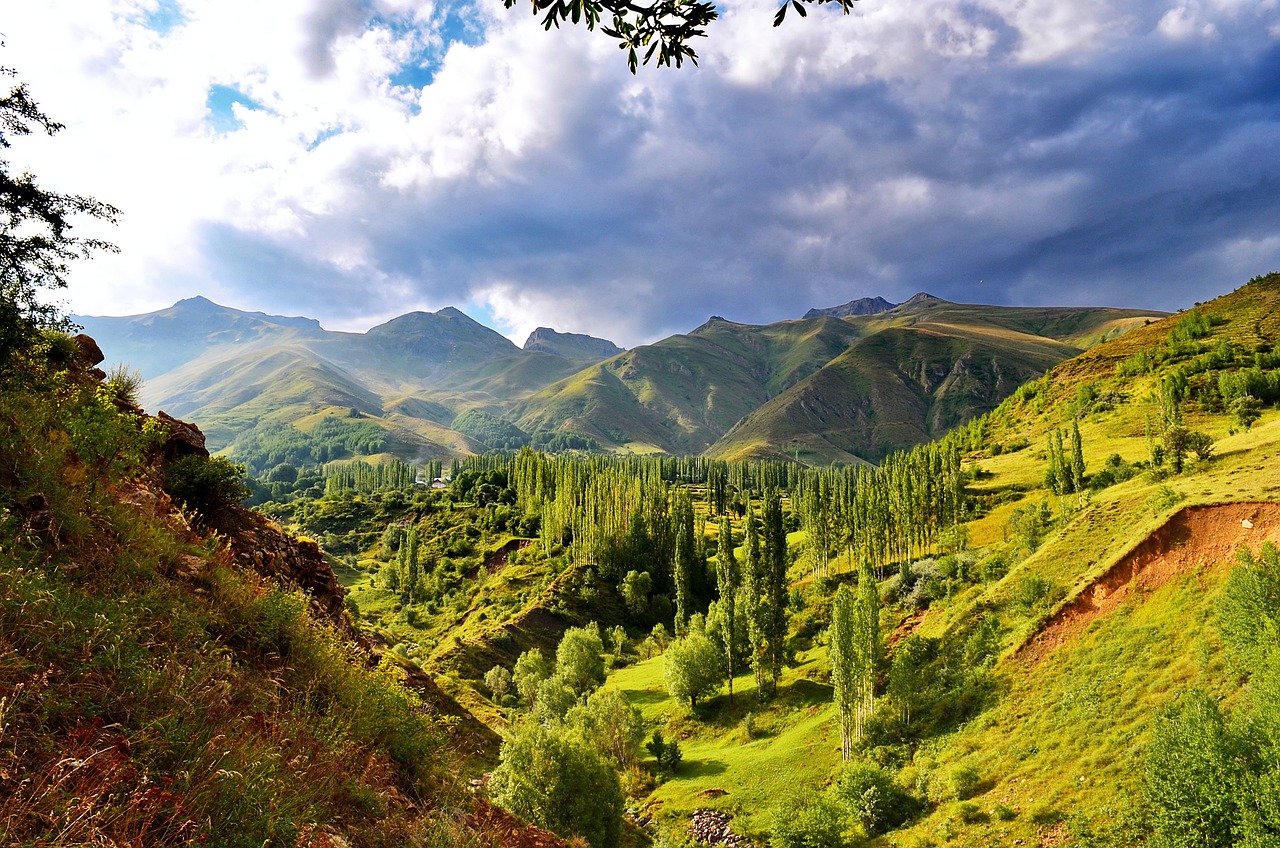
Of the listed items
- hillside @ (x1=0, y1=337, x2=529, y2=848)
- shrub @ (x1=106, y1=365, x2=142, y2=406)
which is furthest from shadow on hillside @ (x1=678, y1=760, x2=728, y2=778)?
shrub @ (x1=106, y1=365, x2=142, y2=406)

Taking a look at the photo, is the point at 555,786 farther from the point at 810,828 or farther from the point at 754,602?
the point at 754,602

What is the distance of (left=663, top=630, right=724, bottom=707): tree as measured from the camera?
179 feet

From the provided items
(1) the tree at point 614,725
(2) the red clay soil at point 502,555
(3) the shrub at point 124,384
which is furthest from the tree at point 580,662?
(3) the shrub at point 124,384

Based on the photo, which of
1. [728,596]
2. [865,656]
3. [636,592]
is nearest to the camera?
[865,656]

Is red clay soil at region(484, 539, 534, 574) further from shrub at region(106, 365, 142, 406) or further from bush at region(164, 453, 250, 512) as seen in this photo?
shrub at region(106, 365, 142, 406)

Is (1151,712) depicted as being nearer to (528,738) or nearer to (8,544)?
(528,738)

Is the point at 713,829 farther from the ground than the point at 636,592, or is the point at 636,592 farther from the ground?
the point at 636,592

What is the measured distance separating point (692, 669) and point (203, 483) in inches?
1903

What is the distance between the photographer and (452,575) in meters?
101

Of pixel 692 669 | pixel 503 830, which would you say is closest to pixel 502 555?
pixel 692 669

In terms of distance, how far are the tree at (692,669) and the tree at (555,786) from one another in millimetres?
26667

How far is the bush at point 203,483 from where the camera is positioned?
1591cm

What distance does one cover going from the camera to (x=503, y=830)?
983 cm

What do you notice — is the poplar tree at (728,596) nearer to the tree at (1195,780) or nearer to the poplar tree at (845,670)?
the poplar tree at (845,670)
